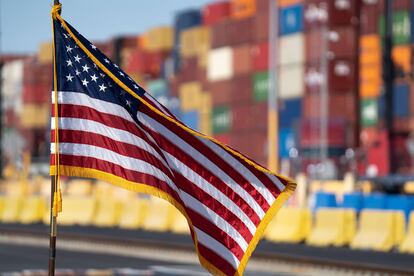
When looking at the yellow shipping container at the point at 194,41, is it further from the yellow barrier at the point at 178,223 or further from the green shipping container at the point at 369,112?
the yellow barrier at the point at 178,223

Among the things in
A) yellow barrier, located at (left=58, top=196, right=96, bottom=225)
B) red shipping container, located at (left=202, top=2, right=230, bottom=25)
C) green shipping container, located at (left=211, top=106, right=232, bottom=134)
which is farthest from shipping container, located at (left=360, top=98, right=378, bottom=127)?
yellow barrier, located at (left=58, top=196, right=96, bottom=225)

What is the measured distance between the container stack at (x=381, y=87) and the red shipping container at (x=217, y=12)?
14209mm

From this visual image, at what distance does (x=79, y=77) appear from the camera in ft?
31.5

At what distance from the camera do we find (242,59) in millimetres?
94750

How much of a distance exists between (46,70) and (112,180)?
4691 inches

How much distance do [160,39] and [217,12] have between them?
736 inches

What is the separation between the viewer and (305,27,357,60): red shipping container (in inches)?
3341

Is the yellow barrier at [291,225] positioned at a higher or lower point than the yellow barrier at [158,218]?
lower

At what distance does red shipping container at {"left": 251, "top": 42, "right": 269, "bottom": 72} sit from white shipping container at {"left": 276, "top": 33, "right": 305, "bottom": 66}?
1.02 metres

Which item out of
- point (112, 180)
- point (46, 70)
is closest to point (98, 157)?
point (112, 180)

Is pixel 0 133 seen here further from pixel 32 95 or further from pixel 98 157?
pixel 98 157

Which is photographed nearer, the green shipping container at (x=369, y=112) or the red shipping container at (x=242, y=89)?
the green shipping container at (x=369, y=112)

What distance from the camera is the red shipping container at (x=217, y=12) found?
10150 centimetres

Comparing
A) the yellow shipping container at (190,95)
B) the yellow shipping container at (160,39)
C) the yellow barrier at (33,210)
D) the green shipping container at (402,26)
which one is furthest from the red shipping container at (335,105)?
the yellow barrier at (33,210)
